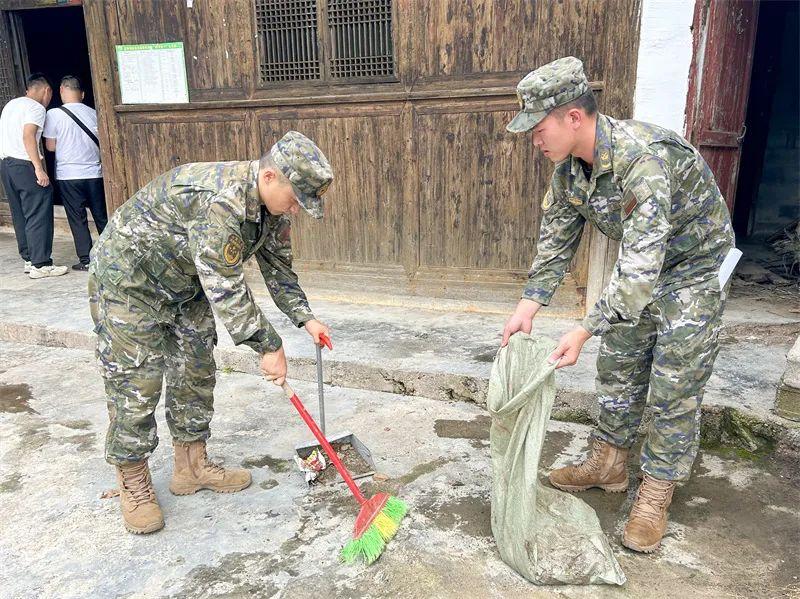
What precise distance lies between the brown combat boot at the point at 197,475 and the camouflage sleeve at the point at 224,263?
858 mm

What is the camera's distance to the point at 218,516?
8.88 ft

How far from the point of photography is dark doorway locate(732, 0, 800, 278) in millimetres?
7160

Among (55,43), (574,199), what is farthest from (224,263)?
(55,43)

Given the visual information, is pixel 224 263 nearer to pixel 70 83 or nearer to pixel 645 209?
pixel 645 209

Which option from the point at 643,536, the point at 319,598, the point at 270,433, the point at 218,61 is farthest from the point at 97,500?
the point at 218,61

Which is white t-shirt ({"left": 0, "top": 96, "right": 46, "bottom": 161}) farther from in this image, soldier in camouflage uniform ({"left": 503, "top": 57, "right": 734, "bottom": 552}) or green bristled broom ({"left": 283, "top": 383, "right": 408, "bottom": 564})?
soldier in camouflage uniform ({"left": 503, "top": 57, "right": 734, "bottom": 552})

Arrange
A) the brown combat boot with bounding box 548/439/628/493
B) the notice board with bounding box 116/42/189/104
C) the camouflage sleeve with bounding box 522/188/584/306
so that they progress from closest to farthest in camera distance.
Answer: the camouflage sleeve with bounding box 522/188/584/306, the brown combat boot with bounding box 548/439/628/493, the notice board with bounding box 116/42/189/104

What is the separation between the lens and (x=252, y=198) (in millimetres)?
2369

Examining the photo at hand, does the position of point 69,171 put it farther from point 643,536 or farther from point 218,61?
point 643,536

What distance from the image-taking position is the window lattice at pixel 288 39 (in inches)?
192

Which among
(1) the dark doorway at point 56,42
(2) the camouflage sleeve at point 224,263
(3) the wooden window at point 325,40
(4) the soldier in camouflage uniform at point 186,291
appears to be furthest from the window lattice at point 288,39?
(1) the dark doorway at point 56,42

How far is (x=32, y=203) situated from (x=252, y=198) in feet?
16.1

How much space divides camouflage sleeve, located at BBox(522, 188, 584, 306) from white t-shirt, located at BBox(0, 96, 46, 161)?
17.8ft

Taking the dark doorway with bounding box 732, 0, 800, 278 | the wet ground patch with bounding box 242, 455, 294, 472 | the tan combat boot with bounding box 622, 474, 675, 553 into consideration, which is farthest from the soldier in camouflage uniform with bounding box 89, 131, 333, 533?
the dark doorway with bounding box 732, 0, 800, 278
